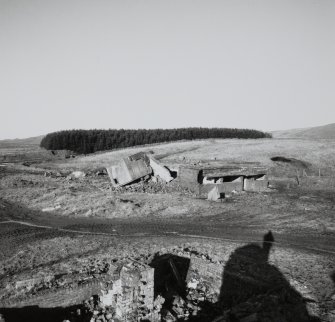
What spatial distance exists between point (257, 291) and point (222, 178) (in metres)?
12.5

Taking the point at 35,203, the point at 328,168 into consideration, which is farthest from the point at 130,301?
the point at 328,168

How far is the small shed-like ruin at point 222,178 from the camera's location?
19.0 metres

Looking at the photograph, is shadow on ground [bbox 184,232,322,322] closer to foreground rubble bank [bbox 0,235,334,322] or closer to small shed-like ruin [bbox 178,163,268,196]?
foreground rubble bank [bbox 0,235,334,322]

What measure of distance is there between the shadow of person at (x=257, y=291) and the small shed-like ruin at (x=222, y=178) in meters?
8.34

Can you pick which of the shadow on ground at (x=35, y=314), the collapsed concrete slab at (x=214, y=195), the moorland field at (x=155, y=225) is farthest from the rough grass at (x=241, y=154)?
the shadow on ground at (x=35, y=314)

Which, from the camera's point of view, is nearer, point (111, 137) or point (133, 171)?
point (133, 171)

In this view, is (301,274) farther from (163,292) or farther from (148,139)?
(148,139)

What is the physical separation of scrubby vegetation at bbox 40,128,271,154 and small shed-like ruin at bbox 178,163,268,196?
127 ft

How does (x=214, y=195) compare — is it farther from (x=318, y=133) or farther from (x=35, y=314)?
(x=318, y=133)

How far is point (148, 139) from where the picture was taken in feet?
203

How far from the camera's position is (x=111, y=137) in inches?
2296

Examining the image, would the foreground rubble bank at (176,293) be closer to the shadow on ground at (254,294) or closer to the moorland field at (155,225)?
the shadow on ground at (254,294)

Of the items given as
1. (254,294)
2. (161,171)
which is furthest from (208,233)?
(161,171)

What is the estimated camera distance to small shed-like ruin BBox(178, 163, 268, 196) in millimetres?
19031
